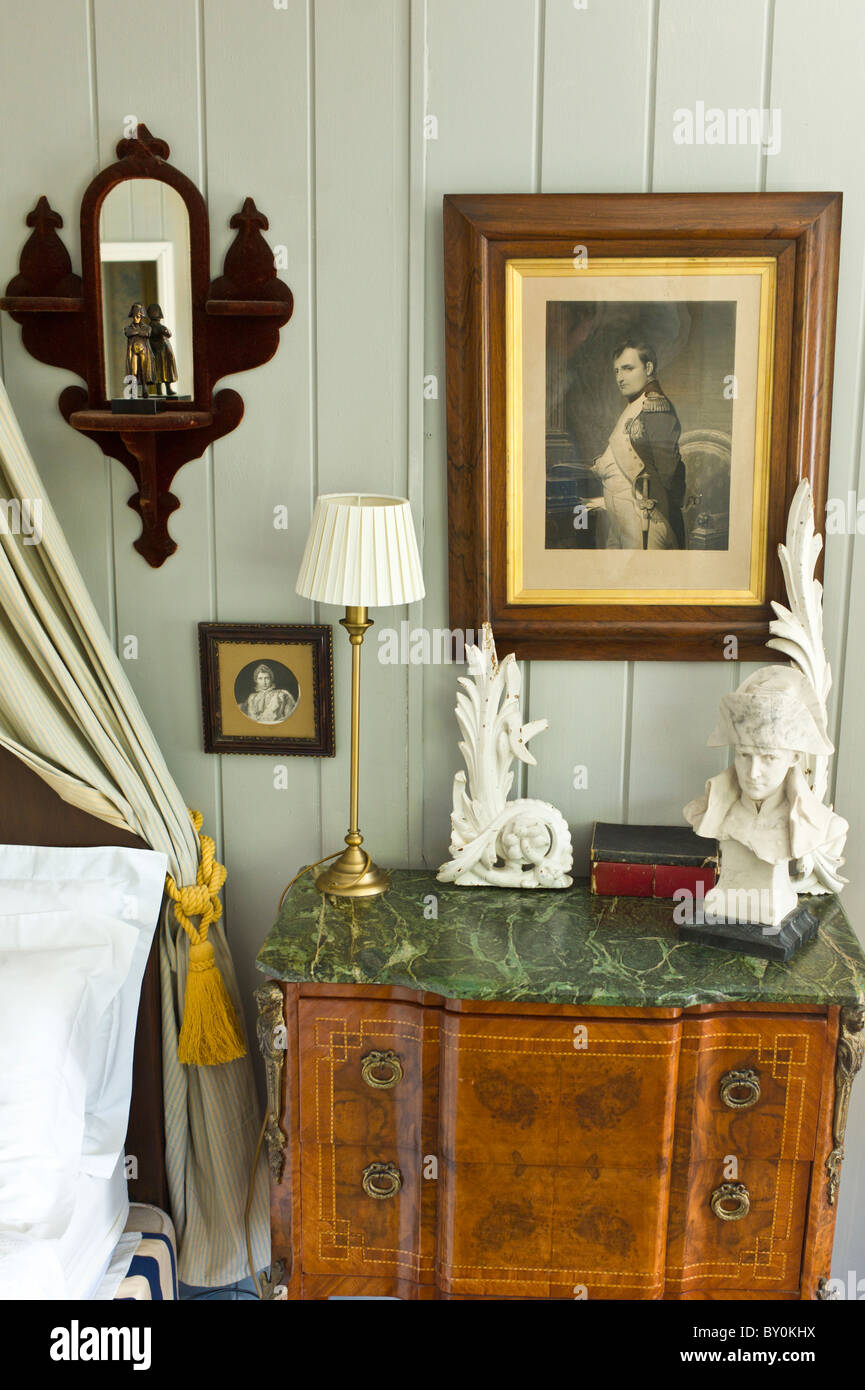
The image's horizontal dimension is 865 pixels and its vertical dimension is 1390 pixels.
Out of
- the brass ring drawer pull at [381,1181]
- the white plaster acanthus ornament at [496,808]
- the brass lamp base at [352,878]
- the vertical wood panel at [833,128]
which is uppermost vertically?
the vertical wood panel at [833,128]

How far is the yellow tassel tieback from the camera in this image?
2342 mm

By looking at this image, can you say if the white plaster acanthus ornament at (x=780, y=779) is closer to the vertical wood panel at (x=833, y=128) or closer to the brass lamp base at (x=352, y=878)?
the vertical wood panel at (x=833, y=128)

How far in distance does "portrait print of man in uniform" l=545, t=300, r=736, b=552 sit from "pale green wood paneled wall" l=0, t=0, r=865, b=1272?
23cm

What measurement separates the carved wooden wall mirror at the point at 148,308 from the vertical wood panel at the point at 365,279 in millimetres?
131

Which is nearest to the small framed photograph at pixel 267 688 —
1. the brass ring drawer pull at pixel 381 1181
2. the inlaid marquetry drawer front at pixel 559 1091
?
the inlaid marquetry drawer front at pixel 559 1091

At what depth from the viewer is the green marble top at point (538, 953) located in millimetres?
1957

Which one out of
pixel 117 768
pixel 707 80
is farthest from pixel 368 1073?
pixel 707 80

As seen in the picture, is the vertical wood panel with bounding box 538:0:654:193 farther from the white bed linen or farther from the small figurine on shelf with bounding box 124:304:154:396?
the white bed linen

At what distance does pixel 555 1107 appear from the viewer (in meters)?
2.02

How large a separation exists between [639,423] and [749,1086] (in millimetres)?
1255

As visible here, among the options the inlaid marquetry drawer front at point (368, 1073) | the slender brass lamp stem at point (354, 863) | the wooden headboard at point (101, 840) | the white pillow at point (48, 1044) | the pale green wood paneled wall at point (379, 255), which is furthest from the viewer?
the wooden headboard at point (101, 840)

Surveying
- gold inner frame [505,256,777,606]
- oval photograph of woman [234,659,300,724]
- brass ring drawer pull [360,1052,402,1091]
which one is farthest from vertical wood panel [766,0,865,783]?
brass ring drawer pull [360,1052,402,1091]
